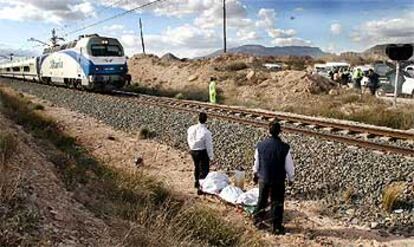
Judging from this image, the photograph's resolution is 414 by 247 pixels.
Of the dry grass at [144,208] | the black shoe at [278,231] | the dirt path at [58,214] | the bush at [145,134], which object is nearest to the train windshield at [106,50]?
the bush at [145,134]

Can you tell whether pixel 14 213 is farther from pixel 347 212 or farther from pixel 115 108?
pixel 115 108

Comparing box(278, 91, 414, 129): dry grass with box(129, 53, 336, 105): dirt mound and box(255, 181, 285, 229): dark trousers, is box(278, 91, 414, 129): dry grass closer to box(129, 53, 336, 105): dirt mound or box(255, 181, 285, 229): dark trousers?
box(129, 53, 336, 105): dirt mound

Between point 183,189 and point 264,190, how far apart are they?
271 cm

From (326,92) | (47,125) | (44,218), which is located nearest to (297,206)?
(44,218)

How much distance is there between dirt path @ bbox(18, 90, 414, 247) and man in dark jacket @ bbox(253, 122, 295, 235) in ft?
1.43

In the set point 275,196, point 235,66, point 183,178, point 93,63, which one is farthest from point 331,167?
point 235,66

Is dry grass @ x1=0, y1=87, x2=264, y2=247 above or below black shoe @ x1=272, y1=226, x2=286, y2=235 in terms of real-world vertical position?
above

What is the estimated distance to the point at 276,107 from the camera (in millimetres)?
23609

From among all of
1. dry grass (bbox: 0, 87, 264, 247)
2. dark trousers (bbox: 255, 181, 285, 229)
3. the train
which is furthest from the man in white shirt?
the train

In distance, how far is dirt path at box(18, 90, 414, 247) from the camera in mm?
7555

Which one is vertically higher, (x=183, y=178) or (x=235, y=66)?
(x=235, y=66)

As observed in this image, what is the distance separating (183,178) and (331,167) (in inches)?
128

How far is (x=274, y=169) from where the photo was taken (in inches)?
303

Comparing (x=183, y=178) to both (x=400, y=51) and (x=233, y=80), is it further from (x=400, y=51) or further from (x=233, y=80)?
(x=233, y=80)
